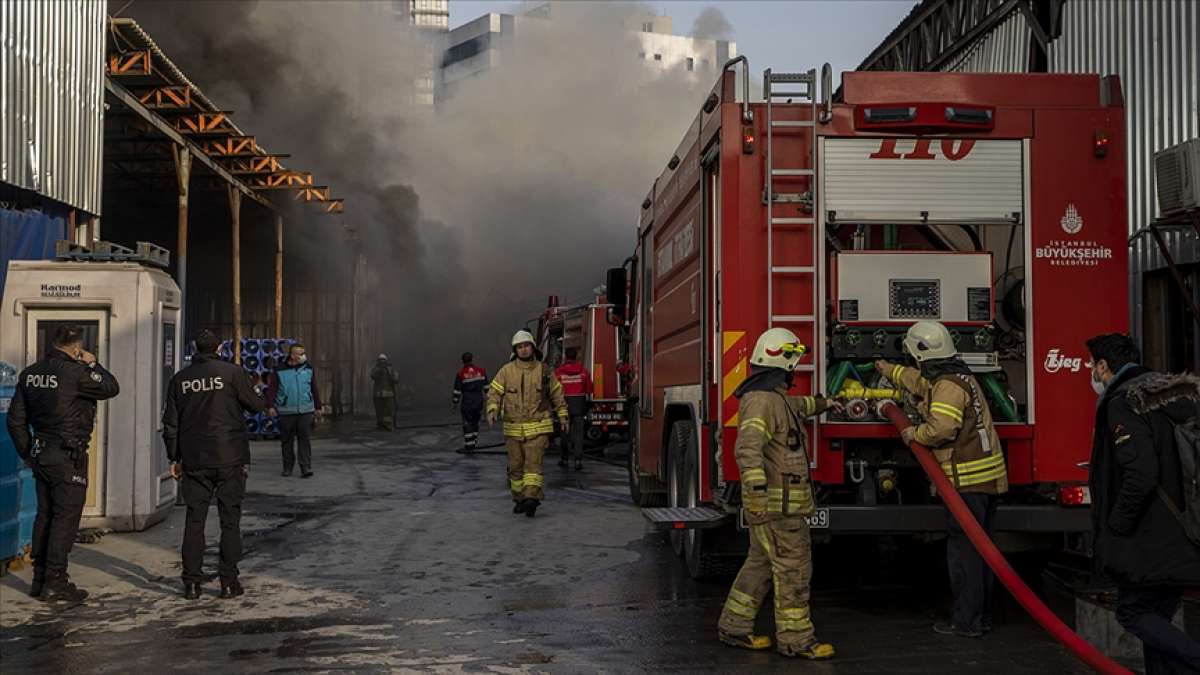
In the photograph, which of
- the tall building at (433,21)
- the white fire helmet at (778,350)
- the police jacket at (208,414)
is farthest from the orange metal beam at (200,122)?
the tall building at (433,21)

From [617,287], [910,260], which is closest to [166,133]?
[617,287]

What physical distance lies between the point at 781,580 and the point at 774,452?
0.56 metres

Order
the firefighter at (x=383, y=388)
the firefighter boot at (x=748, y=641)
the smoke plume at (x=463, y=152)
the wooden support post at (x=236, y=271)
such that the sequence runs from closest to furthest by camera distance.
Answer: the firefighter boot at (x=748, y=641) → the wooden support post at (x=236, y=271) → the firefighter at (x=383, y=388) → the smoke plume at (x=463, y=152)

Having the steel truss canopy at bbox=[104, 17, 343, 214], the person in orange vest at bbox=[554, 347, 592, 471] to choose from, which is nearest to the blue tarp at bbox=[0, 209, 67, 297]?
the steel truss canopy at bbox=[104, 17, 343, 214]

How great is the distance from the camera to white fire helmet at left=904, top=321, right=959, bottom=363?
5.27 metres

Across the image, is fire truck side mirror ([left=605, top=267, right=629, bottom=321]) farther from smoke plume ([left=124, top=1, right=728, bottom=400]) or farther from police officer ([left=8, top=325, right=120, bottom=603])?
smoke plume ([left=124, top=1, right=728, bottom=400])

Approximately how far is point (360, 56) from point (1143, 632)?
2433 centimetres

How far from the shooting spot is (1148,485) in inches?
146

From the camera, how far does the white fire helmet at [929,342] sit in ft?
17.3

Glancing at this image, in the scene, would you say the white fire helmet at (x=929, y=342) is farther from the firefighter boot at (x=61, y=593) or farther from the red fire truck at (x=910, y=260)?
the firefighter boot at (x=61, y=593)

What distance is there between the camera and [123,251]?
933cm

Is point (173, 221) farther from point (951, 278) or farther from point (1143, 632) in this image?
point (1143, 632)

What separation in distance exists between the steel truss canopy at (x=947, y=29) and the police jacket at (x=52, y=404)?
34.3ft

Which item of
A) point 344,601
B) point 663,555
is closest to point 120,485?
point 344,601
